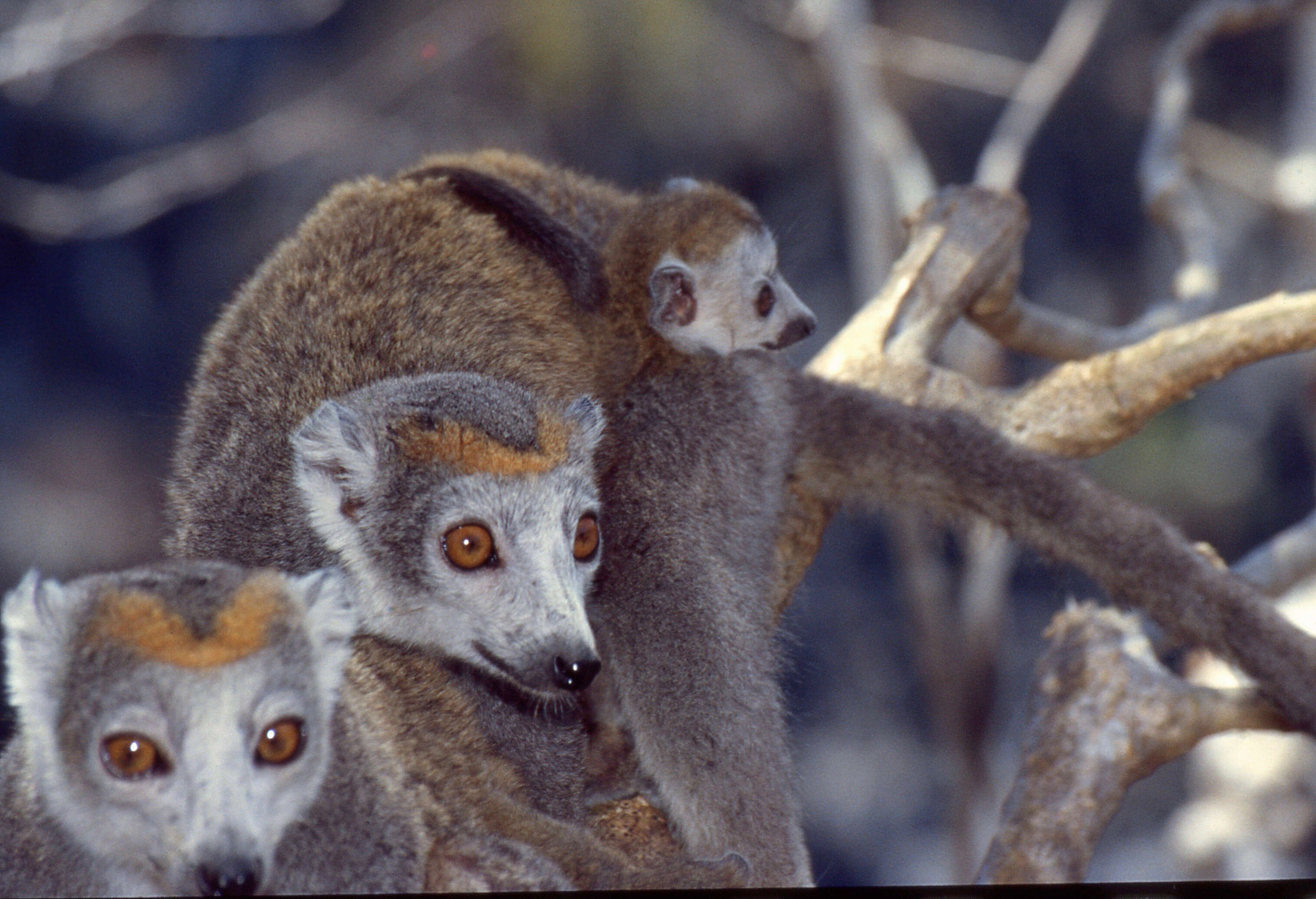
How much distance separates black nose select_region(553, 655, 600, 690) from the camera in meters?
2.24

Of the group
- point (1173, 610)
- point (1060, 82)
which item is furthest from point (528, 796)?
point (1060, 82)

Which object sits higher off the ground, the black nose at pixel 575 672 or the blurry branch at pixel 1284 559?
the blurry branch at pixel 1284 559

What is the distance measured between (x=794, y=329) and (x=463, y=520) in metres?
1.54

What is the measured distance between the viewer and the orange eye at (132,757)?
5.67ft

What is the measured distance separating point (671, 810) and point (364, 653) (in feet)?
2.62

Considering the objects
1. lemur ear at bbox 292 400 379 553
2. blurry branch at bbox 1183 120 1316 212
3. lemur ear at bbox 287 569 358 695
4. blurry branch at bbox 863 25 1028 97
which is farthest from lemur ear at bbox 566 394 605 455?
blurry branch at bbox 1183 120 1316 212

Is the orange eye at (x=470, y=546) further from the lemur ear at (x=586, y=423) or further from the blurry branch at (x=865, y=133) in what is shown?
the blurry branch at (x=865, y=133)

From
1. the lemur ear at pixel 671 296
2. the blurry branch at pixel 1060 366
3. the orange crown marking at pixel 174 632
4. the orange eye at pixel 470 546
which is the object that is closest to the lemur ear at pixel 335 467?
the orange eye at pixel 470 546

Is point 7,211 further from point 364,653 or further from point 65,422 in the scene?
point 364,653

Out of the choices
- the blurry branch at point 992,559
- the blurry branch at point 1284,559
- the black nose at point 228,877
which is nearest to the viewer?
the black nose at point 228,877

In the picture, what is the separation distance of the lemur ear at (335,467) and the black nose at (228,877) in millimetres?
920

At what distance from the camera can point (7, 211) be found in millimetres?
5441

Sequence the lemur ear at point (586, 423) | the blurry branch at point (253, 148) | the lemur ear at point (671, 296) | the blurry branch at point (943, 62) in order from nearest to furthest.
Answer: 1. the lemur ear at point (586, 423)
2. the lemur ear at point (671, 296)
3. the blurry branch at point (253, 148)
4. the blurry branch at point (943, 62)

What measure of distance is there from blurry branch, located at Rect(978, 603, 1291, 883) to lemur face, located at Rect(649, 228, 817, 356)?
1.15m
